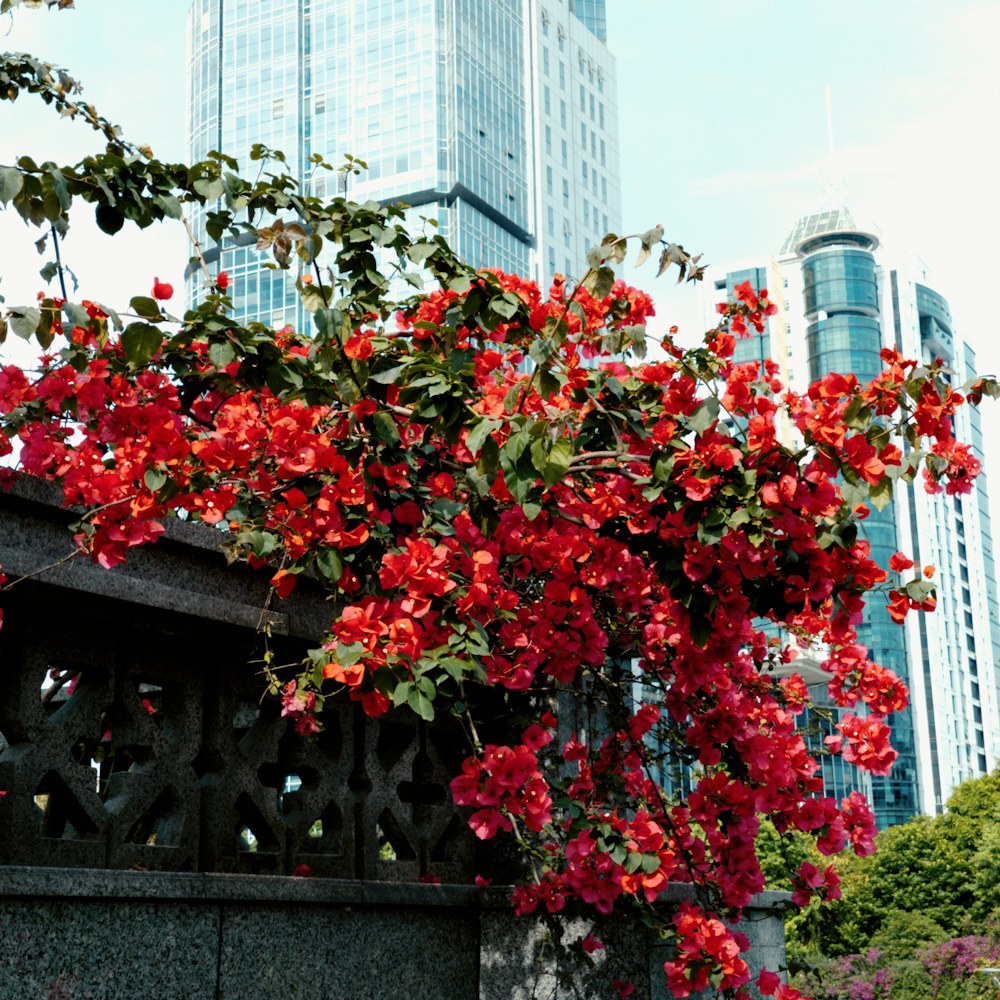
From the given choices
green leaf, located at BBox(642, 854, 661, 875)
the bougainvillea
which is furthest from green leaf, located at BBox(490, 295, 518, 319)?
green leaf, located at BBox(642, 854, 661, 875)

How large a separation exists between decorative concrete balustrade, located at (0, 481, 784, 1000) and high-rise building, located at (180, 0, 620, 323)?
7097cm

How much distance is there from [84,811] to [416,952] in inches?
56.4

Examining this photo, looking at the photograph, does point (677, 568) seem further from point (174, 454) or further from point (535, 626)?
point (174, 454)

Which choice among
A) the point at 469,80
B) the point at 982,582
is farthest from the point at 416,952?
the point at 982,582

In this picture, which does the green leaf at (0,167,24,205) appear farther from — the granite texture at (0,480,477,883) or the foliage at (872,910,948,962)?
the foliage at (872,910,948,962)

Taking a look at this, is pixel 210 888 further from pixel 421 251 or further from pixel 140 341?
pixel 421 251

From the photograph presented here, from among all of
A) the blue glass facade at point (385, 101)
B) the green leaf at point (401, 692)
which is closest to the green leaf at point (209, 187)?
the green leaf at point (401, 692)

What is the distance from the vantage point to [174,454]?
11.6ft

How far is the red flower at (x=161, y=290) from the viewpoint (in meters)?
4.00

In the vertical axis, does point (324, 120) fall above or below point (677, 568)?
above

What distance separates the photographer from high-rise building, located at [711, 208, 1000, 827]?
8819 centimetres

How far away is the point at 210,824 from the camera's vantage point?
3.78m

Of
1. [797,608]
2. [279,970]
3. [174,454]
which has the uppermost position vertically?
[174,454]

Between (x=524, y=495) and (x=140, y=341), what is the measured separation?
1.06 m
